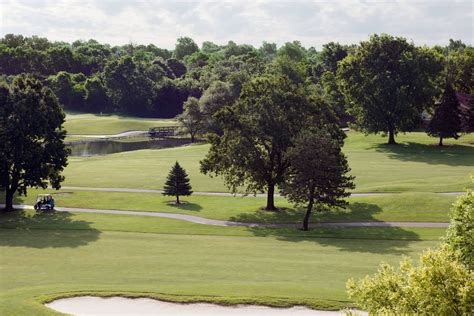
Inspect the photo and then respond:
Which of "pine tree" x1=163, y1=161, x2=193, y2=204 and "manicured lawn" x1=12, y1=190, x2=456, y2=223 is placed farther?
"pine tree" x1=163, y1=161, x2=193, y2=204

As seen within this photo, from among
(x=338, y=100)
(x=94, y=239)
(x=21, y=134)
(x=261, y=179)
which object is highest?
(x=338, y=100)

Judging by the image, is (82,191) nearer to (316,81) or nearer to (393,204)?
(393,204)

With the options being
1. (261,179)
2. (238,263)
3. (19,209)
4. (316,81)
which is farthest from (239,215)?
(316,81)

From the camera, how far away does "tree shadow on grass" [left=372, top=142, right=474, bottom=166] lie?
76062 mm

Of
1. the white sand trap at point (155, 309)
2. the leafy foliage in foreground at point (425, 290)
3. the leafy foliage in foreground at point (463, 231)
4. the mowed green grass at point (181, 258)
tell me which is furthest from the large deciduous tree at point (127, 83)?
the leafy foliage in foreground at point (425, 290)

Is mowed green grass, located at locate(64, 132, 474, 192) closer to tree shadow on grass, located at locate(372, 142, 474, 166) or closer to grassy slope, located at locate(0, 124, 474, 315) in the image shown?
tree shadow on grass, located at locate(372, 142, 474, 166)

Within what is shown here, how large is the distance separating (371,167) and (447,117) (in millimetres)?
22266

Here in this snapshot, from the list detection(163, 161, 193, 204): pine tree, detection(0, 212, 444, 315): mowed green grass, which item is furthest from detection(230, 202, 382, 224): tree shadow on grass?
detection(163, 161, 193, 204): pine tree

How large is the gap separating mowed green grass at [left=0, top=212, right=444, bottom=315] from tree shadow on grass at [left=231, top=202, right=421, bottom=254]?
81 millimetres

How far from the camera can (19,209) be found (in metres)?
53.3

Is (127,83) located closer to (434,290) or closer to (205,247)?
(205,247)

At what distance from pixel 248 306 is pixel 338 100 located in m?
97.9

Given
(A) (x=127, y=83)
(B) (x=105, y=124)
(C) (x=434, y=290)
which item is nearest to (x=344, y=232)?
(C) (x=434, y=290)

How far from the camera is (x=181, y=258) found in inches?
1336
